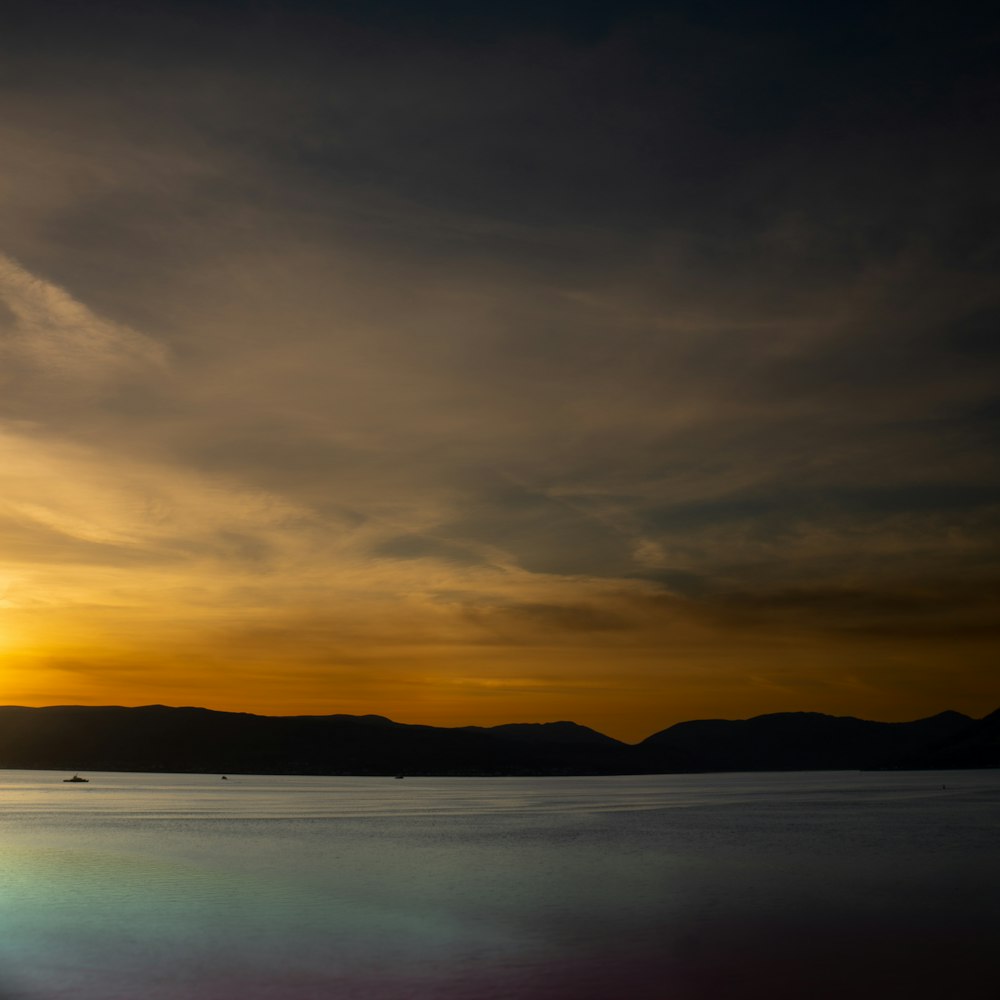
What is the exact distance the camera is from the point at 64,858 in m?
74.1

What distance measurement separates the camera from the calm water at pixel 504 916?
104ft

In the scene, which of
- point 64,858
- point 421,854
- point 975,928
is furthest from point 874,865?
point 64,858

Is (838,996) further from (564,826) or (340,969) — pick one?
(564,826)

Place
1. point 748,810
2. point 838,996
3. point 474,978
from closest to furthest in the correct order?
point 838,996 < point 474,978 < point 748,810

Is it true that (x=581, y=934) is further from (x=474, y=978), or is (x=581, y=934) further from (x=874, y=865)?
(x=874, y=865)

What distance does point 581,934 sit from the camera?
131 feet

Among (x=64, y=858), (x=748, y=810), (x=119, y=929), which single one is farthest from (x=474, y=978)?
(x=748, y=810)

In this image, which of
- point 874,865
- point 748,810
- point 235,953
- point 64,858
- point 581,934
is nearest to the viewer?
point 235,953

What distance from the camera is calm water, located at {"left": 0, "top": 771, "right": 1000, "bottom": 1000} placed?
31672mm

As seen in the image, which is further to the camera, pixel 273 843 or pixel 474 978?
pixel 273 843

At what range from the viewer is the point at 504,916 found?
145 ft

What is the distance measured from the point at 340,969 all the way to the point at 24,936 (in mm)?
15132

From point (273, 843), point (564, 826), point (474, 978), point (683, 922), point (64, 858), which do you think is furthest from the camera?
point (564, 826)

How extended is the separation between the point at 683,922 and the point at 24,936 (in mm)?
26224
